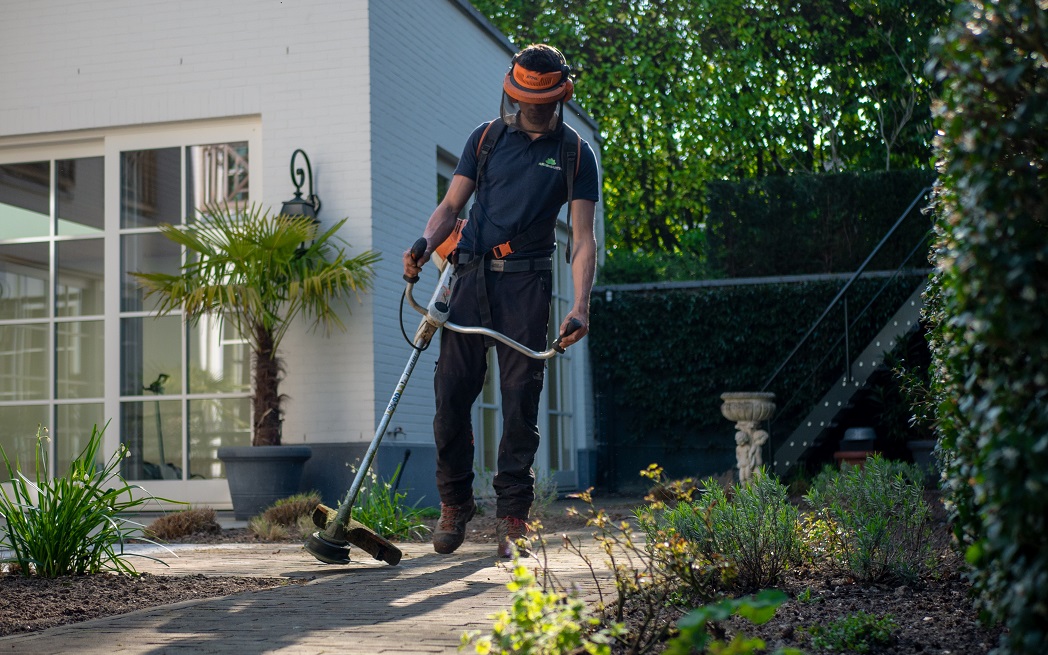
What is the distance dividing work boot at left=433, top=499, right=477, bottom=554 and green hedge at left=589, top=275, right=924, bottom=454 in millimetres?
8587

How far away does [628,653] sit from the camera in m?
Answer: 2.31

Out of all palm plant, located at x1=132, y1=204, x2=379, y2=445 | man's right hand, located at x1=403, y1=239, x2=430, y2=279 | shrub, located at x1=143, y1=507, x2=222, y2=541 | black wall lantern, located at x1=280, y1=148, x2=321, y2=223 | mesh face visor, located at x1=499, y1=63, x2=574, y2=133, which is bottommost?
shrub, located at x1=143, y1=507, x2=222, y2=541

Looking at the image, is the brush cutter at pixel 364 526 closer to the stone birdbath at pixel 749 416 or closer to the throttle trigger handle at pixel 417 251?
the throttle trigger handle at pixel 417 251

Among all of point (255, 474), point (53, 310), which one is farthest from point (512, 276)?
point (53, 310)

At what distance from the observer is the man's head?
440 cm

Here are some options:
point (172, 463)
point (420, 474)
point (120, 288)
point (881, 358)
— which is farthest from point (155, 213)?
point (881, 358)

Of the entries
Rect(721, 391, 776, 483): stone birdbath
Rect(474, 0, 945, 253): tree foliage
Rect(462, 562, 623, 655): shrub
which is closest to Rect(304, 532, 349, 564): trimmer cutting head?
Rect(462, 562, 623, 655): shrub

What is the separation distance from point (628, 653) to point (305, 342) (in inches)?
227

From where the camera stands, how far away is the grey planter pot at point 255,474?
7.20 metres

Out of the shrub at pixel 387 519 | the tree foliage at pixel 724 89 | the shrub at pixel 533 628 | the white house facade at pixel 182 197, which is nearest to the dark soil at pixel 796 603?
the shrub at pixel 533 628

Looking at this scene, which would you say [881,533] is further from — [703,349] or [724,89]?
[724,89]

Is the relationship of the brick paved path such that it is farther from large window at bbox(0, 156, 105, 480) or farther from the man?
large window at bbox(0, 156, 105, 480)

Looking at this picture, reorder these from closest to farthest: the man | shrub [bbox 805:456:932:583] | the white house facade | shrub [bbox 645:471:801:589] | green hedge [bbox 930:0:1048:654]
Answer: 1. green hedge [bbox 930:0:1048:654]
2. shrub [bbox 645:471:801:589]
3. shrub [bbox 805:456:932:583]
4. the man
5. the white house facade

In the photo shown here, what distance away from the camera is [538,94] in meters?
4.45
